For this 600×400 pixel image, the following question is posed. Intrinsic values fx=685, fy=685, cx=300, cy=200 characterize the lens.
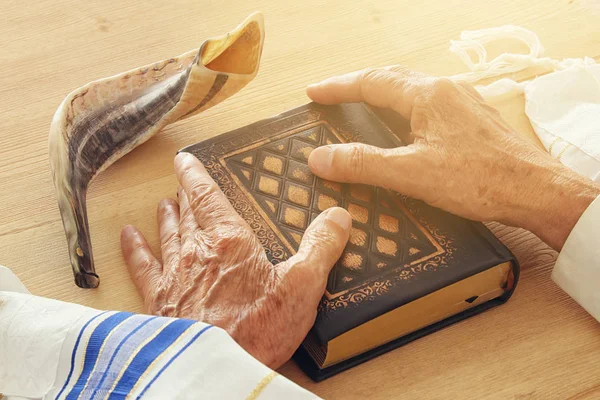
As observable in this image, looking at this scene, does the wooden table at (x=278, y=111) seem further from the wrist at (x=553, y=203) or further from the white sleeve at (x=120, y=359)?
the white sleeve at (x=120, y=359)

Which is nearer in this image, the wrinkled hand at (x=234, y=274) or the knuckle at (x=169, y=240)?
the wrinkled hand at (x=234, y=274)

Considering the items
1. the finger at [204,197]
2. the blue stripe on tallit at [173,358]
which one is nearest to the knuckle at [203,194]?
the finger at [204,197]

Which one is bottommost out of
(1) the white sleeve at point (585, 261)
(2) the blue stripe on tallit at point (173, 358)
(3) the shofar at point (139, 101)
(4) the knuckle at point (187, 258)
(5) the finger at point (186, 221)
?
(1) the white sleeve at point (585, 261)

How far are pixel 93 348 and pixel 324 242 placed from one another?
252mm

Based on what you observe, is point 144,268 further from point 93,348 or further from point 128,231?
point 93,348

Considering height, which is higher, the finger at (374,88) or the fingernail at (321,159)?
the finger at (374,88)

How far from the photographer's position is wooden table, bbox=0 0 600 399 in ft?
2.32

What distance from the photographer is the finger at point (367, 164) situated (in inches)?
30.4

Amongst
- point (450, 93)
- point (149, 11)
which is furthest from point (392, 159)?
point (149, 11)

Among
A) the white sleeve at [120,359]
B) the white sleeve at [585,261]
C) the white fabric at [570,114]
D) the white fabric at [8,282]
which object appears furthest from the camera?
the white fabric at [570,114]

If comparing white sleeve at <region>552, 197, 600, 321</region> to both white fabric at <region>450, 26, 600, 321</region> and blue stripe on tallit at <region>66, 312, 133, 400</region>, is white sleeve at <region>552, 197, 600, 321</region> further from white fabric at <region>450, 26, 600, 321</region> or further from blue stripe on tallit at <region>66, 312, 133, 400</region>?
blue stripe on tallit at <region>66, 312, 133, 400</region>

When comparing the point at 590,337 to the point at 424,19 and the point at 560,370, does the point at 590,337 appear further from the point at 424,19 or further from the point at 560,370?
the point at 424,19

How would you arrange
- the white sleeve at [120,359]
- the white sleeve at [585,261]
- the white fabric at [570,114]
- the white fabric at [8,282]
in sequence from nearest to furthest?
the white sleeve at [120,359] < the white fabric at [8,282] < the white sleeve at [585,261] < the white fabric at [570,114]

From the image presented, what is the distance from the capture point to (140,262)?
771 mm
